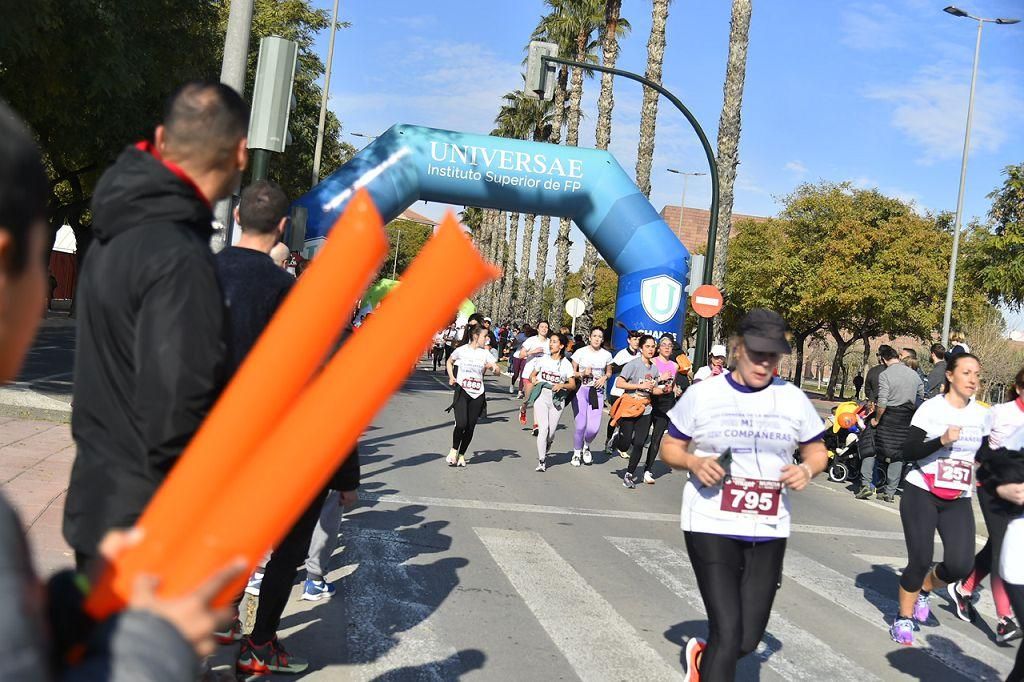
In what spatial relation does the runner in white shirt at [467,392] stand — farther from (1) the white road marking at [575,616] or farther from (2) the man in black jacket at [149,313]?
(2) the man in black jacket at [149,313]

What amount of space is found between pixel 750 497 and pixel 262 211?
241 centimetres

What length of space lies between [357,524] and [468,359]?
4.62m

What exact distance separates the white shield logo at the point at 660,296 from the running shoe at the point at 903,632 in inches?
584

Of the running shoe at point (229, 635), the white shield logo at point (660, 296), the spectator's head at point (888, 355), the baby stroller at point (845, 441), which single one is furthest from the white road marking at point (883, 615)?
the white shield logo at point (660, 296)

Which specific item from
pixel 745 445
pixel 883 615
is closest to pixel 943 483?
pixel 883 615

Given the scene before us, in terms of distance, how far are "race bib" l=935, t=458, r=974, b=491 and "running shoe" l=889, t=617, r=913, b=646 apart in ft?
2.98

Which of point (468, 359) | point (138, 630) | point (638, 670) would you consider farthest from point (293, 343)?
point (468, 359)

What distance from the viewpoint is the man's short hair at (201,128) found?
232 centimetres

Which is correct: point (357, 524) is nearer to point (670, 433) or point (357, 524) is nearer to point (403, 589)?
point (403, 589)

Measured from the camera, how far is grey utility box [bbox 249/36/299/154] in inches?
313

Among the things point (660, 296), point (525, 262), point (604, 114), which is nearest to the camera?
point (660, 296)

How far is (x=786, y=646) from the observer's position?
6.31m

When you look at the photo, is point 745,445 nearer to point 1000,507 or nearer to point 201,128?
point 1000,507

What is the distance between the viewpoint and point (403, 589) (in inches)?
267
